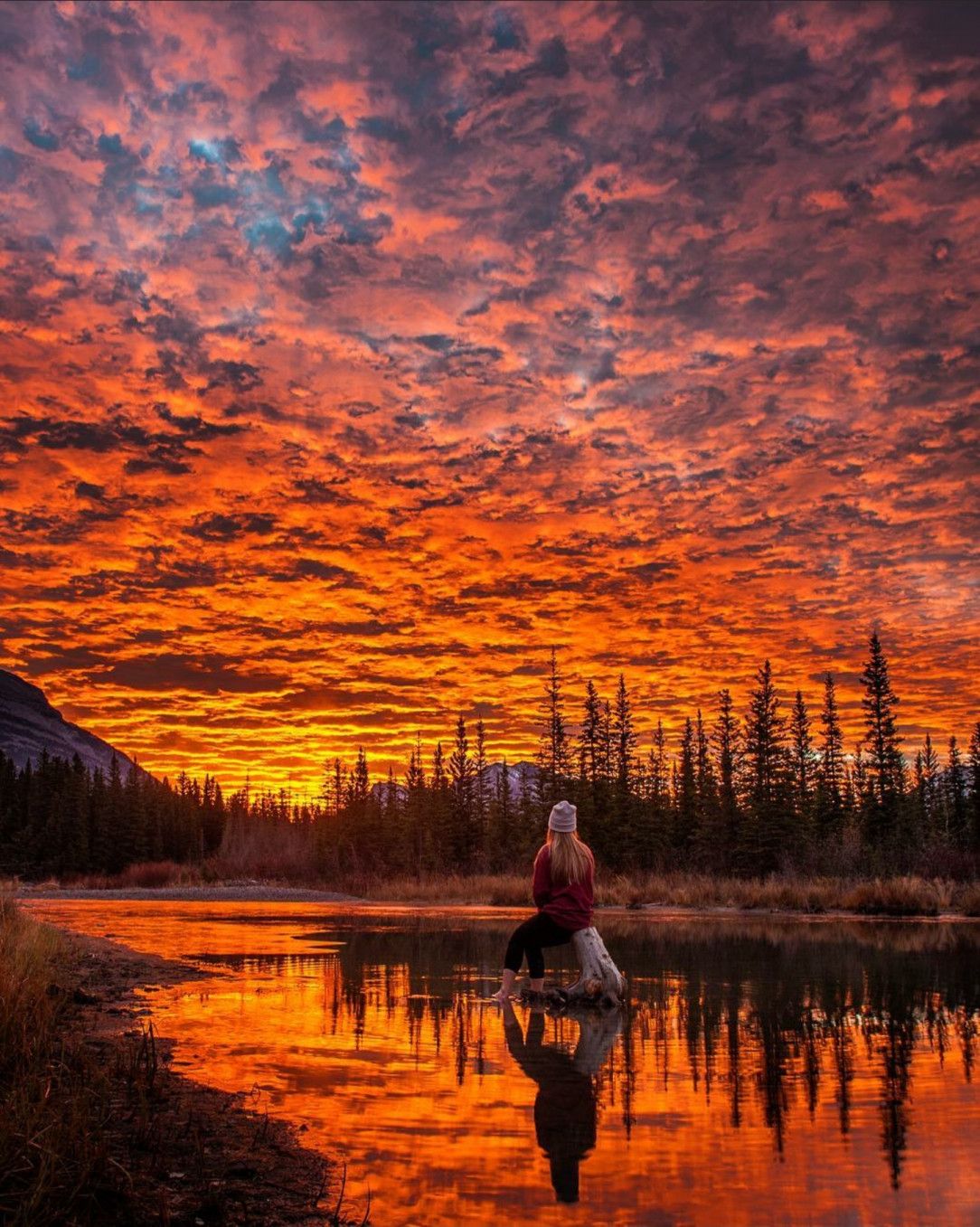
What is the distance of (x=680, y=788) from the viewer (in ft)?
247

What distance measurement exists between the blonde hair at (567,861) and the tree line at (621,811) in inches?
1091

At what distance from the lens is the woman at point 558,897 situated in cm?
1145

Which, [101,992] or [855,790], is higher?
[855,790]

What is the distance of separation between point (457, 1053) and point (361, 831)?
9781 centimetres

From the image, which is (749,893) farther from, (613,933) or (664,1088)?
(664,1088)

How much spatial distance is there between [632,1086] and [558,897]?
165 inches

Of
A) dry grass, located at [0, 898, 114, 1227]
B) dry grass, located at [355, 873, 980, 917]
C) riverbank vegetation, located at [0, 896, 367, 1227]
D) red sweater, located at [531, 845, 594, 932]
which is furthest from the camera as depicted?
dry grass, located at [355, 873, 980, 917]

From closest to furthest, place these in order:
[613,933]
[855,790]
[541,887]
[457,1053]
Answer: [457,1053], [541,887], [613,933], [855,790]

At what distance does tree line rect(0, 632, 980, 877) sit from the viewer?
190ft

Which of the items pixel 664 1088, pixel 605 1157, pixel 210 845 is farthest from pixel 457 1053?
pixel 210 845

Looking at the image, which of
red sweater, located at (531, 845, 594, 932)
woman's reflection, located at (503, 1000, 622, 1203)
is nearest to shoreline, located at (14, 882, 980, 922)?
red sweater, located at (531, 845, 594, 932)

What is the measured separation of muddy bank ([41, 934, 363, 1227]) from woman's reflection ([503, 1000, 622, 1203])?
114cm

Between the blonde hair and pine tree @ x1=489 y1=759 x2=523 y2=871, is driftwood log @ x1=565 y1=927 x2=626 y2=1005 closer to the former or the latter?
the blonde hair

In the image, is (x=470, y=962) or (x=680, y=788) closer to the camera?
(x=470, y=962)
